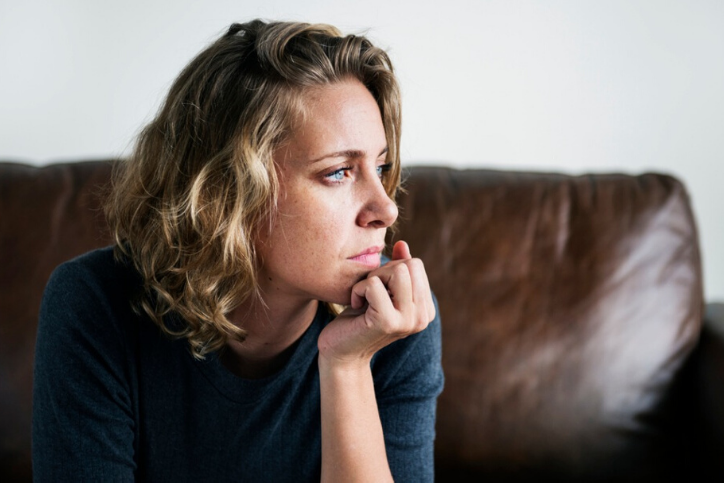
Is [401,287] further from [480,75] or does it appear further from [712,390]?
[480,75]

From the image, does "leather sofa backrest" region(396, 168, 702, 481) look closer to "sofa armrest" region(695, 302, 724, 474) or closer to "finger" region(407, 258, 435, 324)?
"sofa armrest" region(695, 302, 724, 474)

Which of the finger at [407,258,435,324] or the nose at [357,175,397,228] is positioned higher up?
the nose at [357,175,397,228]

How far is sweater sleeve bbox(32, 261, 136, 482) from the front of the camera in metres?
0.97

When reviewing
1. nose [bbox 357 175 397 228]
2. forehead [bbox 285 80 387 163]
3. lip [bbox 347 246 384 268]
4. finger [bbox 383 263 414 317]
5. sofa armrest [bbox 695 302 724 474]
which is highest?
forehead [bbox 285 80 387 163]

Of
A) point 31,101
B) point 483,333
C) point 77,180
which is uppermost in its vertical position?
point 31,101

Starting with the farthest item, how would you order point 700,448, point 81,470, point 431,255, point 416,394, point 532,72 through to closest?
point 532,72, point 431,255, point 700,448, point 416,394, point 81,470

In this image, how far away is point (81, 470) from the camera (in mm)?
970

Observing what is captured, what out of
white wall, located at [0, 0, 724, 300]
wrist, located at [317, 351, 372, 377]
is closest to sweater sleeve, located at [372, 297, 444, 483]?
wrist, located at [317, 351, 372, 377]

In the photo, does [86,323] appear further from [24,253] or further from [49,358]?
[24,253]

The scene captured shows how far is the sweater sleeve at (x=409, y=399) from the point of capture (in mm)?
1121

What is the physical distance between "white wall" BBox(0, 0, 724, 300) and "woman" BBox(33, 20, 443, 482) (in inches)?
26.8

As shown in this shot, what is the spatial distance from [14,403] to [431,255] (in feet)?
3.25

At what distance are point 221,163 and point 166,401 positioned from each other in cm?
43

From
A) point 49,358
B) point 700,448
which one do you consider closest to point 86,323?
point 49,358
